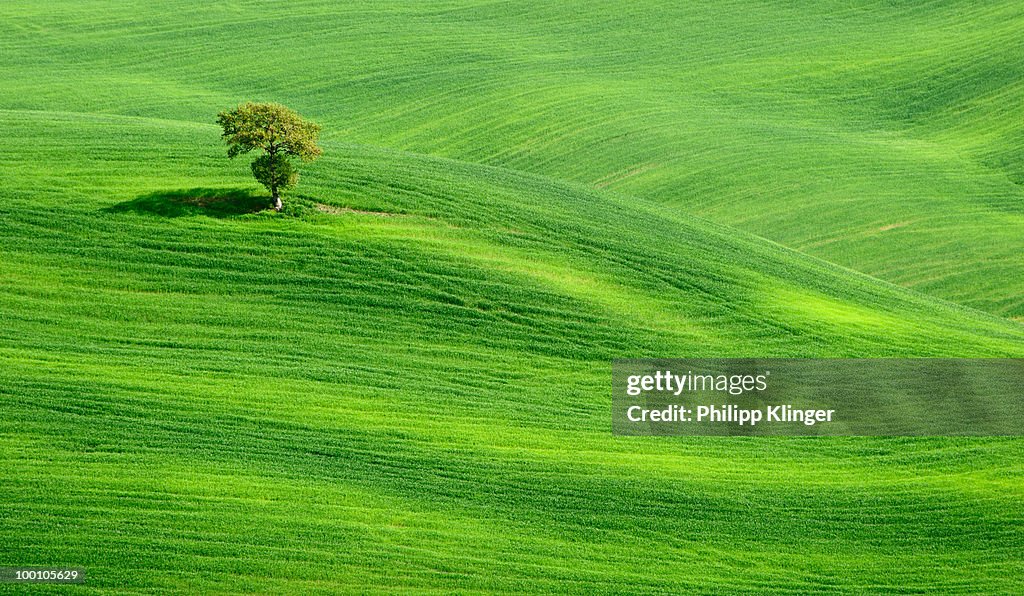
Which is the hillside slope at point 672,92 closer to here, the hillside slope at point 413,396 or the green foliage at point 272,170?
the hillside slope at point 413,396

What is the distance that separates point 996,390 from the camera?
36.2 meters

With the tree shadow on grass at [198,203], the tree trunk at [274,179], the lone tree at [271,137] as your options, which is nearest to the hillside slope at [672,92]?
the tree shadow on grass at [198,203]

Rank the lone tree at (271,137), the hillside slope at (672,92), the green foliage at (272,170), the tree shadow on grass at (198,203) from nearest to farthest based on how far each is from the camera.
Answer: the lone tree at (271,137) → the green foliage at (272,170) → the tree shadow on grass at (198,203) → the hillside slope at (672,92)

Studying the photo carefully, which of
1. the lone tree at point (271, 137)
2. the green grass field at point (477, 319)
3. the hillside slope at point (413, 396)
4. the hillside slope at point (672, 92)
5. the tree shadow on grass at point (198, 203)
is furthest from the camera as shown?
the hillside slope at point (672, 92)

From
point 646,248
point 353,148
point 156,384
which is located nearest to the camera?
point 156,384

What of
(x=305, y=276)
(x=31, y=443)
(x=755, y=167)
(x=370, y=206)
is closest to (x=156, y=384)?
A: (x=31, y=443)

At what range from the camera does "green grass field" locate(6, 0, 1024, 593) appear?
27.0 metres

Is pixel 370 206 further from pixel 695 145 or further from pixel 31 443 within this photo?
pixel 695 145

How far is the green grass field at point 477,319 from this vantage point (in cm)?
2697

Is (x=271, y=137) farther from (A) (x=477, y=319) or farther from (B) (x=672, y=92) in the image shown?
(B) (x=672, y=92)

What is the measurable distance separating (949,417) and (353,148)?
26.0 metres

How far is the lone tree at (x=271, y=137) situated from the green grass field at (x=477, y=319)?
1.66 m

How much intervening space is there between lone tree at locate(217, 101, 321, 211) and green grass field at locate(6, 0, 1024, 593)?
5.45 ft

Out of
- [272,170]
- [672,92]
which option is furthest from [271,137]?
[672,92]
